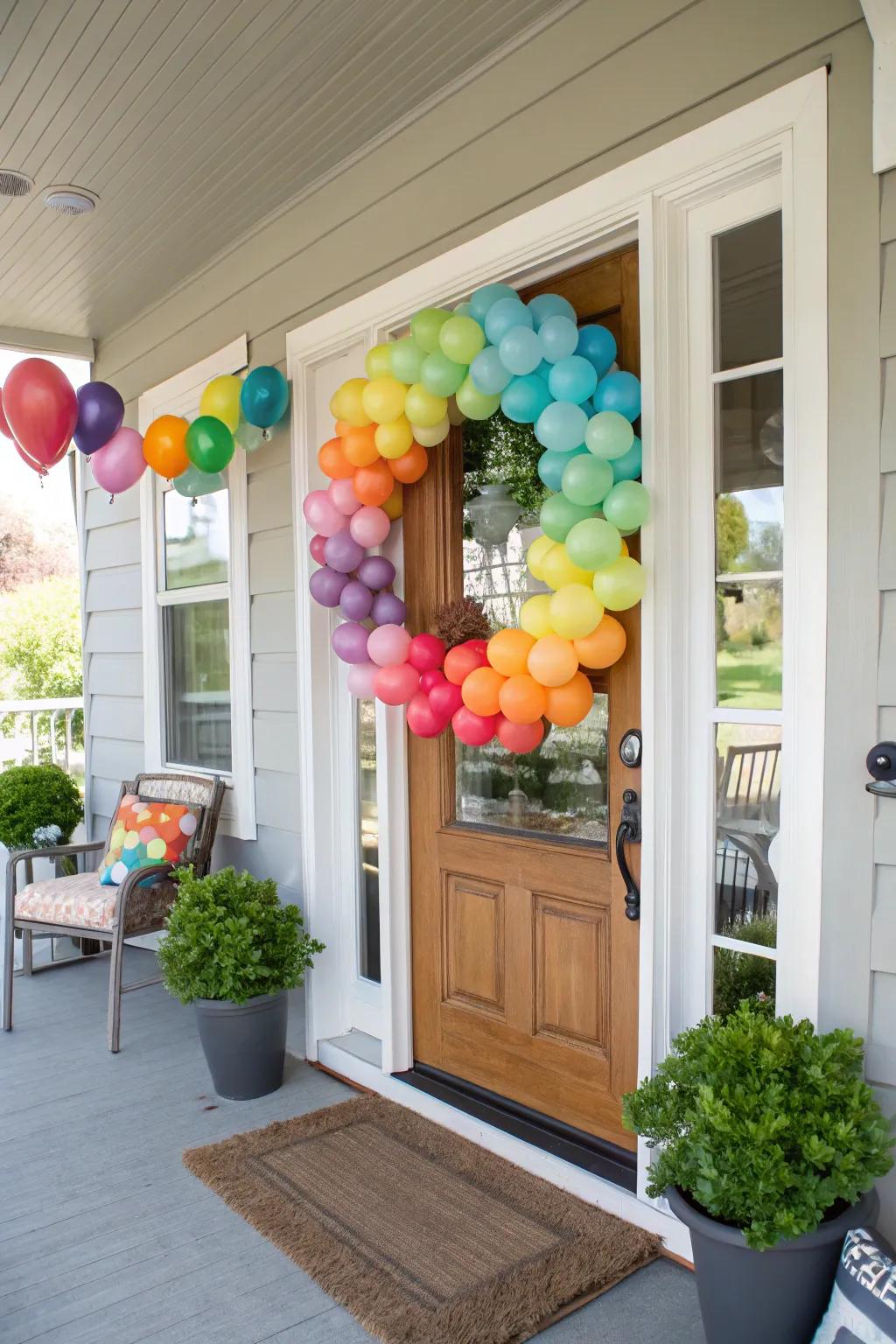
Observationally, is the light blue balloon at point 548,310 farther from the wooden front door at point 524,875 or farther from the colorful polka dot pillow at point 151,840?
the colorful polka dot pillow at point 151,840

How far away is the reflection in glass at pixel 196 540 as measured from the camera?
4.04 m

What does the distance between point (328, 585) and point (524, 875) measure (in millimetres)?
994

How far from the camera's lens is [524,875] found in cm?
271

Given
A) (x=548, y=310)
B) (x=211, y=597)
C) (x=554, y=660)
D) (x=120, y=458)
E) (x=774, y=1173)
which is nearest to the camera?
(x=774, y=1173)

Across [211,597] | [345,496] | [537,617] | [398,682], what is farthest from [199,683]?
[537,617]

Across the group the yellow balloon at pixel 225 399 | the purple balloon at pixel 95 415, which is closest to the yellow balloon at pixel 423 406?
the yellow balloon at pixel 225 399

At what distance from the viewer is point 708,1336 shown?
68.4 inches

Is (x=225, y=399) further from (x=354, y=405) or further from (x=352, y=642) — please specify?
(x=352, y=642)

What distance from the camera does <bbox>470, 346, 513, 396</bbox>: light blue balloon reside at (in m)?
2.23

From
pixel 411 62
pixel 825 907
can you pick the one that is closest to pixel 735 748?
pixel 825 907

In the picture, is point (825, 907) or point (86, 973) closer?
point (825, 907)

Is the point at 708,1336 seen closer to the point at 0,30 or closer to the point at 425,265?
the point at 425,265

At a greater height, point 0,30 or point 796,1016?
point 0,30

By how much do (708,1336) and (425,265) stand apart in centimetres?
259
